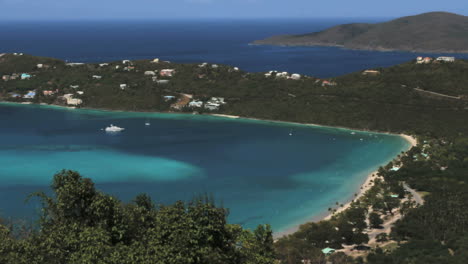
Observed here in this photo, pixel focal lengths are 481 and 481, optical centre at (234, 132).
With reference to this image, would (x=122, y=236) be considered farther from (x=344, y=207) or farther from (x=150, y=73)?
(x=150, y=73)

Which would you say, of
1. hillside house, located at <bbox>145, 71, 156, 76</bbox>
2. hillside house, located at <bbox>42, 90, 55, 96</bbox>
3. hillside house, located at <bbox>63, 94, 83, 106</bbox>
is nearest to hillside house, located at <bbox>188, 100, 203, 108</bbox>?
hillside house, located at <bbox>145, 71, 156, 76</bbox>

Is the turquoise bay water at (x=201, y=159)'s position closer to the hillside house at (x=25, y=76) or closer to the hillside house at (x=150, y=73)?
the hillside house at (x=25, y=76)

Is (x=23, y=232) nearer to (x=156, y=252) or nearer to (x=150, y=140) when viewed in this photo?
(x=156, y=252)

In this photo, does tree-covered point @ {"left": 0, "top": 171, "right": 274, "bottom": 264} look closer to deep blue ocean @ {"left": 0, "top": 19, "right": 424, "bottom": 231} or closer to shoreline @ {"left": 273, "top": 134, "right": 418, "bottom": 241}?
shoreline @ {"left": 273, "top": 134, "right": 418, "bottom": 241}

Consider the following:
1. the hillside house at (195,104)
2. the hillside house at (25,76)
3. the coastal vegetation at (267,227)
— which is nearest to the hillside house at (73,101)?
the coastal vegetation at (267,227)

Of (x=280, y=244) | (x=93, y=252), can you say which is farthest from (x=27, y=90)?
(x=93, y=252)

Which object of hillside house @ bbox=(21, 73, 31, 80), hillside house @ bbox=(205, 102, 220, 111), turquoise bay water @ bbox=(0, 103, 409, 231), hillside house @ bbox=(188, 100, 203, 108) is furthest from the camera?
hillside house @ bbox=(21, 73, 31, 80)
